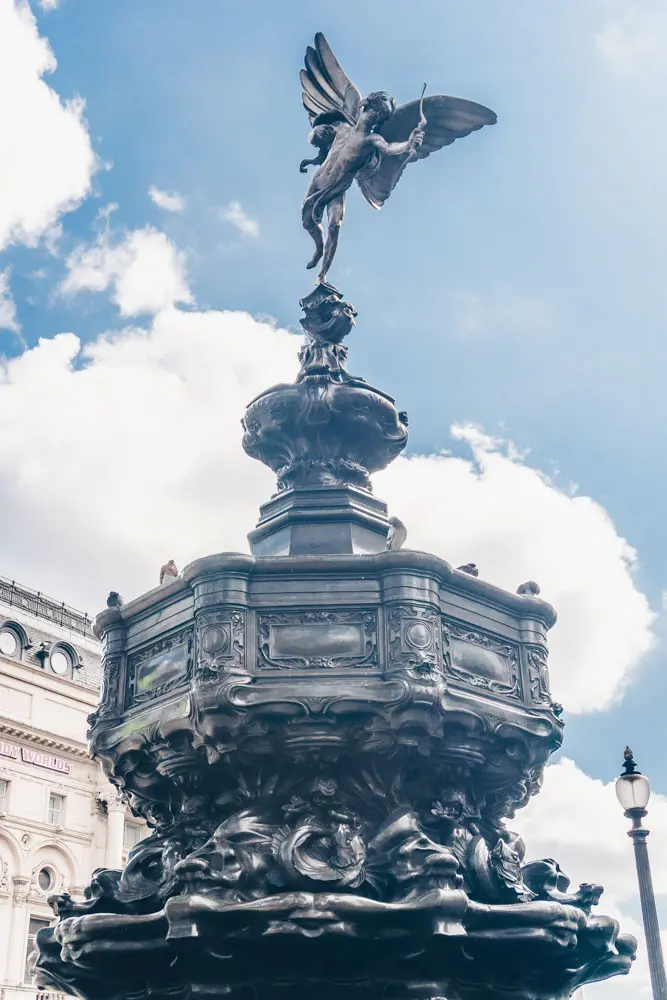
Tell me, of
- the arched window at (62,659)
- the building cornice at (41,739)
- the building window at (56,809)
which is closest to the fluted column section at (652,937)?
the building cornice at (41,739)

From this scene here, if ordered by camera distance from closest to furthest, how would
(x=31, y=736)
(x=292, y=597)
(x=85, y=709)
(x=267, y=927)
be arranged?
(x=267, y=927) → (x=292, y=597) → (x=31, y=736) → (x=85, y=709)

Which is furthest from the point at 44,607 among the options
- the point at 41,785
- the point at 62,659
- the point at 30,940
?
the point at 30,940

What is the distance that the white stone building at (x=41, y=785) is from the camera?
4600cm

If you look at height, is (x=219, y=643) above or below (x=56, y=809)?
below

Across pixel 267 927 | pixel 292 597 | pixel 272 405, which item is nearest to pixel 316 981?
pixel 267 927

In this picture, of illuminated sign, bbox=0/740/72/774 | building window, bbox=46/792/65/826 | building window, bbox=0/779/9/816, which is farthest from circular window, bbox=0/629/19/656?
building window, bbox=46/792/65/826

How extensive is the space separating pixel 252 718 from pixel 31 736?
42342 millimetres

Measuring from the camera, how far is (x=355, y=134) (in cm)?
1073

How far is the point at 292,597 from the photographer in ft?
26.2

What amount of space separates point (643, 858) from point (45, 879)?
39.8m

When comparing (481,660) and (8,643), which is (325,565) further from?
(8,643)

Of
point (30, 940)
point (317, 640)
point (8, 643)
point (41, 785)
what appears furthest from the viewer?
point (8, 643)

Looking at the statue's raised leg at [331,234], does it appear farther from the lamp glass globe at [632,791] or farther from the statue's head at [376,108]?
the lamp glass globe at [632,791]

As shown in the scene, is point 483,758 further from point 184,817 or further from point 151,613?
point 151,613
